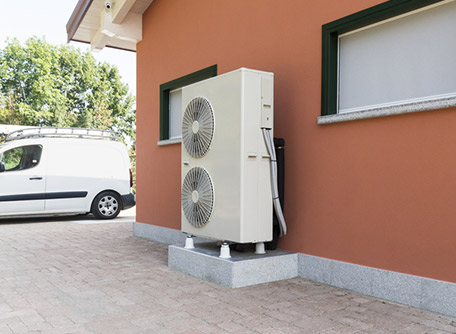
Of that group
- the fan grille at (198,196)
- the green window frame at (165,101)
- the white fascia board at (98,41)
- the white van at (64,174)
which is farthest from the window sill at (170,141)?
the white van at (64,174)

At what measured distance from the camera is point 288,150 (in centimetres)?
486

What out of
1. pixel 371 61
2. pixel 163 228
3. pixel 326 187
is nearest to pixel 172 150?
pixel 163 228

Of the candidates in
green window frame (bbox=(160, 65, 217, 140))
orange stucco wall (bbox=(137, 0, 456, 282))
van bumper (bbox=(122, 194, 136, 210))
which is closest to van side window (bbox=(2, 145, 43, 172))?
van bumper (bbox=(122, 194, 136, 210))

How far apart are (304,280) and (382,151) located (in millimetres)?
1583

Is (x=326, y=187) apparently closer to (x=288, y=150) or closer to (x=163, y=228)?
(x=288, y=150)

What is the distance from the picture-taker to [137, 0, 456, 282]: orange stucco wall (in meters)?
3.49

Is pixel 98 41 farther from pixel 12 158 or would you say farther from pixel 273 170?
pixel 273 170

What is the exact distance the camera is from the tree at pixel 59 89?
115 ft

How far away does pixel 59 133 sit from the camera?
11.1m

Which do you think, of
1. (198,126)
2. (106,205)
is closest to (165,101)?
(198,126)

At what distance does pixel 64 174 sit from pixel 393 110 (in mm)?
8837

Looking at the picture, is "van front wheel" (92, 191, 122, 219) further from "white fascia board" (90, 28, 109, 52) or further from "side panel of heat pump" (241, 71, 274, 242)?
"side panel of heat pump" (241, 71, 274, 242)

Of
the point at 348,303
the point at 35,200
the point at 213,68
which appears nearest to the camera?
the point at 348,303

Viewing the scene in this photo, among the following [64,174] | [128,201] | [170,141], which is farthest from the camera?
[128,201]
